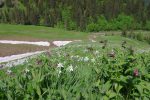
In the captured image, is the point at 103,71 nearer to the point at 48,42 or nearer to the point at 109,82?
the point at 109,82

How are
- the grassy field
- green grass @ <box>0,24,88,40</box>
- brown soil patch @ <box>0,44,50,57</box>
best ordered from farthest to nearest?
1. green grass @ <box>0,24,88,40</box>
2. brown soil patch @ <box>0,44,50,57</box>
3. the grassy field

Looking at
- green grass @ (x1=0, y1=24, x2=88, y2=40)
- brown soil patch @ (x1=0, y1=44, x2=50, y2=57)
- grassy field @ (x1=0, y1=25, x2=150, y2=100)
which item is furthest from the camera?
green grass @ (x1=0, y1=24, x2=88, y2=40)

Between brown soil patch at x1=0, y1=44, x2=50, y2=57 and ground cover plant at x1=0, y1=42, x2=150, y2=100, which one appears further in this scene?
brown soil patch at x1=0, y1=44, x2=50, y2=57

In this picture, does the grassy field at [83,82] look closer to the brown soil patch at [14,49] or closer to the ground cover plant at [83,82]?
the ground cover plant at [83,82]

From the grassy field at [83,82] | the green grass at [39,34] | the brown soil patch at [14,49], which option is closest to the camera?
the grassy field at [83,82]

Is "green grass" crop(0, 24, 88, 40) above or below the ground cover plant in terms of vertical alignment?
below

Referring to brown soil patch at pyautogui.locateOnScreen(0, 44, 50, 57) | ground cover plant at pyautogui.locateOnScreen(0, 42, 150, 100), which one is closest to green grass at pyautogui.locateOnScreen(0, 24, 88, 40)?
brown soil patch at pyautogui.locateOnScreen(0, 44, 50, 57)

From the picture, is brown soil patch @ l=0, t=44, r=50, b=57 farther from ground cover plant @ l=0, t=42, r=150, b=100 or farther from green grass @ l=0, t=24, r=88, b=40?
ground cover plant @ l=0, t=42, r=150, b=100

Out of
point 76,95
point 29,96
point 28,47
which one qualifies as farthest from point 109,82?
point 28,47

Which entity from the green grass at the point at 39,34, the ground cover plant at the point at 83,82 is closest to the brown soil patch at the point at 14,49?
the green grass at the point at 39,34

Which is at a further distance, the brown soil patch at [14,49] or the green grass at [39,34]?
the green grass at [39,34]

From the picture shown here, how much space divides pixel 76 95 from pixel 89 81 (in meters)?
1.22

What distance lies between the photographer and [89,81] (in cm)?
815

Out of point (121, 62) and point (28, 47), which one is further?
point (28, 47)
